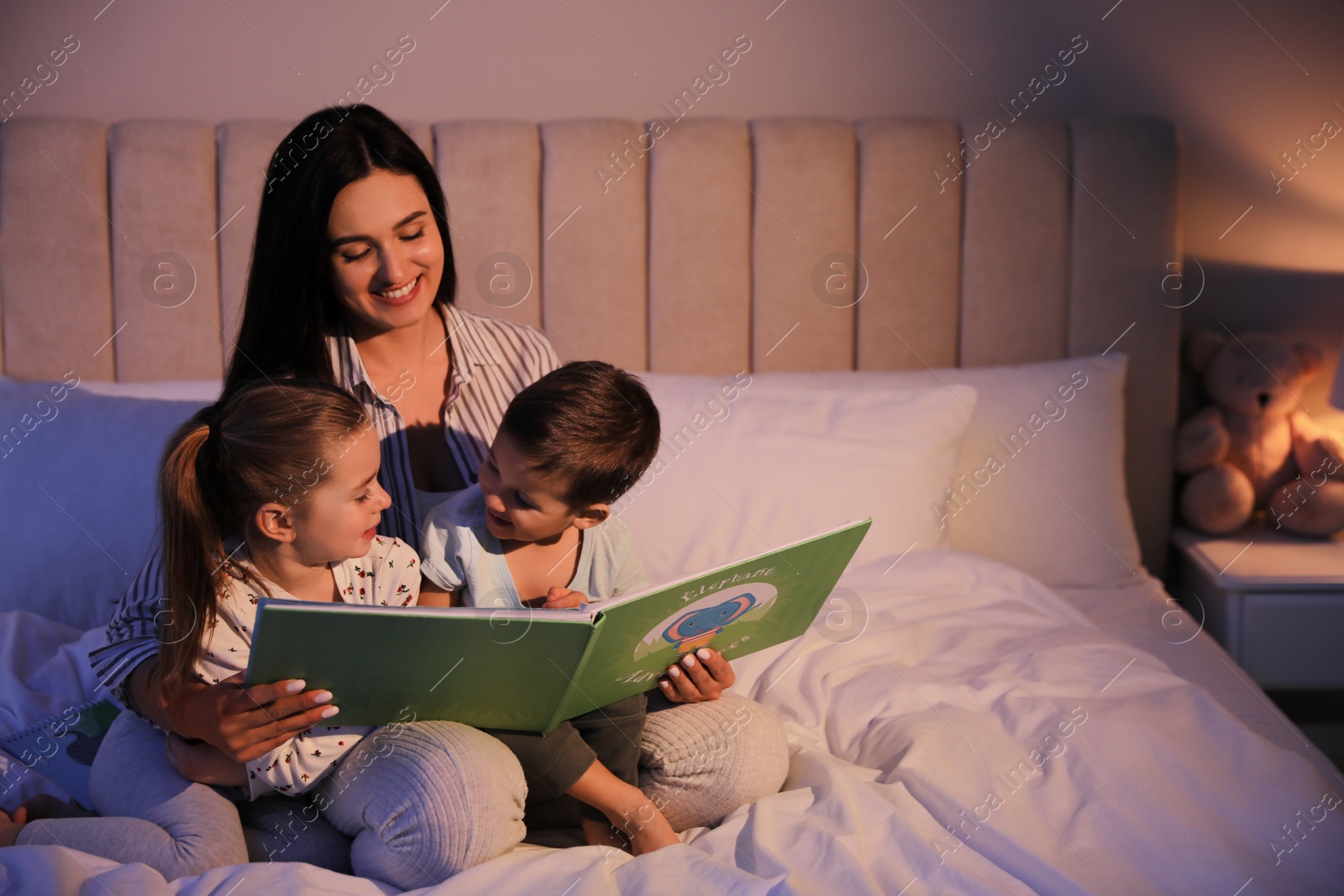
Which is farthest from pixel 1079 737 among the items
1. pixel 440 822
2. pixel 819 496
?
pixel 440 822

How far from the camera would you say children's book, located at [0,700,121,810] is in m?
1.32

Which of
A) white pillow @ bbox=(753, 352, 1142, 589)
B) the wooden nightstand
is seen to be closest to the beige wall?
white pillow @ bbox=(753, 352, 1142, 589)

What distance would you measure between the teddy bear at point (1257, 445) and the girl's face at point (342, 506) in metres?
1.75

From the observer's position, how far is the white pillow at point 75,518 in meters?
1.66

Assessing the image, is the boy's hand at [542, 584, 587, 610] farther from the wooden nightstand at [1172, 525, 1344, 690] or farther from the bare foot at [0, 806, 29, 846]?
the wooden nightstand at [1172, 525, 1344, 690]

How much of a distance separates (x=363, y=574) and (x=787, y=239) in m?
1.19

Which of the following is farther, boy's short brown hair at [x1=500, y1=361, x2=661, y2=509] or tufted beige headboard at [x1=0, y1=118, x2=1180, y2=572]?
tufted beige headboard at [x1=0, y1=118, x2=1180, y2=572]

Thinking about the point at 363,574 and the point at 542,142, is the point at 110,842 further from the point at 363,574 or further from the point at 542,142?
the point at 542,142

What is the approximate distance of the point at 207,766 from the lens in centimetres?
115

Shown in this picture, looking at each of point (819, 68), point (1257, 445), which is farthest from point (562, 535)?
point (1257, 445)

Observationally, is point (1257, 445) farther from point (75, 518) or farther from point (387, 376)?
point (75, 518)

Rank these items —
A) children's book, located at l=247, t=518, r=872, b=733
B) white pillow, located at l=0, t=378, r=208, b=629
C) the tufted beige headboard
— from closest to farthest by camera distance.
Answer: children's book, located at l=247, t=518, r=872, b=733 < white pillow, located at l=0, t=378, r=208, b=629 < the tufted beige headboard

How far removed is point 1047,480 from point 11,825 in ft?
5.55

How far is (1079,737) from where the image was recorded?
129 centimetres
